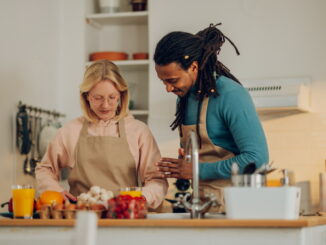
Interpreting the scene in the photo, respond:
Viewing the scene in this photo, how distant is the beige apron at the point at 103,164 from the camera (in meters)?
3.07

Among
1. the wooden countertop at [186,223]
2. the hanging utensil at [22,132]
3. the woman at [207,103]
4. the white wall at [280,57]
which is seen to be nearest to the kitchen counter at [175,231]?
the wooden countertop at [186,223]

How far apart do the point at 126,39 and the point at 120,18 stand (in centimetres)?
23

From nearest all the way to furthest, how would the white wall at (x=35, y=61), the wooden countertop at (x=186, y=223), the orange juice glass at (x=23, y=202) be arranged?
the wooden countertop at (x=186, y=223)
the orange juice glass at (x=23, y=202)
the white wall at (x=35, y=61)

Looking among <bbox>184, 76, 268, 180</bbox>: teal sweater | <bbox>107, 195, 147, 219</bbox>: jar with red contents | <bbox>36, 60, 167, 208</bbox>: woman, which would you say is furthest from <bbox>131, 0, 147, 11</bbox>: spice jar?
<bbox>107, 195, 147, 219</bbox>: jar with red contents

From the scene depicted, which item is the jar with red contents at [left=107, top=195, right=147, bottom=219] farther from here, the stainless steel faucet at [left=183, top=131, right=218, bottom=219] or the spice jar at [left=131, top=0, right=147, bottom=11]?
the spice jar at [left=131, top=0, right=147, bottom=11]

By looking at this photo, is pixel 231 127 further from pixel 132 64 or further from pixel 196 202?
pixel 132 64

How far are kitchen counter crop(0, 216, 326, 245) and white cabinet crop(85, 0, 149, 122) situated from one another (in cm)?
280

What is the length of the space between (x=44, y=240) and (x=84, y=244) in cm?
79

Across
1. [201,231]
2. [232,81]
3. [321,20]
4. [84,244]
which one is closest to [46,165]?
[232,81]

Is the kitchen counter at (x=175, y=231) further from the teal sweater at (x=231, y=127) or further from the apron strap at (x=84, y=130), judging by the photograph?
the apron strap at (x=84, y=130)

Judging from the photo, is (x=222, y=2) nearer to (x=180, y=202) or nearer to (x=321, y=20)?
(x=321, y=20)

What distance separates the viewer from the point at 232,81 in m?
2.87

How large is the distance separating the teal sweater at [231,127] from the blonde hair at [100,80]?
0.31 metres

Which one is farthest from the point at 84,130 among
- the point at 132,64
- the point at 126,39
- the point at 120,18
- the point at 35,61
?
the point at 126,39
